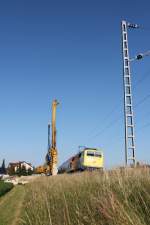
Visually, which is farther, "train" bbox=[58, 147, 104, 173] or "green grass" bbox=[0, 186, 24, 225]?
"train" bbox=[58, 147, 104, 173]

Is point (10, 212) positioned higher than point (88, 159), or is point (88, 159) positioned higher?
point (88, 159)

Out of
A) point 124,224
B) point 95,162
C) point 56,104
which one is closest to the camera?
point 124,224

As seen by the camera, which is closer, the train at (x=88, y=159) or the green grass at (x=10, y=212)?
the green grass at (x=10, y=212)

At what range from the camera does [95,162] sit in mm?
43938

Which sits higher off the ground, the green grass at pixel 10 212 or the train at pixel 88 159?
the train at pixel 88 159

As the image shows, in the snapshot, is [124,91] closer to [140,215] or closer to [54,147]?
[140,215]

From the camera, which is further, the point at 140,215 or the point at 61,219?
the point at 61,219

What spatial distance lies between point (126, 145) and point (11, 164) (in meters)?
180

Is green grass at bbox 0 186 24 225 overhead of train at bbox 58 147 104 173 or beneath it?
beneath

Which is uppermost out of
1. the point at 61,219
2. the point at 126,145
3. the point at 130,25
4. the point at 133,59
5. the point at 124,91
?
the point at 130,25

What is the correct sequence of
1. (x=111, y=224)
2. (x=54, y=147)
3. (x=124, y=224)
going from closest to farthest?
(x=124, y=224)
(x=111, y=224)
(x=54, y=147)

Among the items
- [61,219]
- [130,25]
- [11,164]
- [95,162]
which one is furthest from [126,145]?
[11,164]

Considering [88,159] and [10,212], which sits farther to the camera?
[88,159]

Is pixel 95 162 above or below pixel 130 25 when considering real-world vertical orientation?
below
